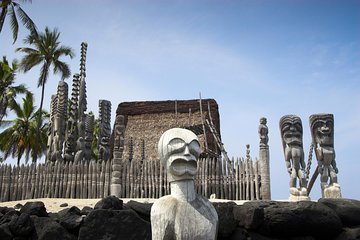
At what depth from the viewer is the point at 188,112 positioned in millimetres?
28703

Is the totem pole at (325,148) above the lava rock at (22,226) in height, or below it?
above

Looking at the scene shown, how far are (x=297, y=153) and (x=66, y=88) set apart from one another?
1175cm

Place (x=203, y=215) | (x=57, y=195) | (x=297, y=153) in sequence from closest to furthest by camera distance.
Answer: (x=203, y=215) → (x=297, y=153) → (x=57, y=195)

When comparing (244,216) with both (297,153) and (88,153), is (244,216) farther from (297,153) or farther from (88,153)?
(88,153)

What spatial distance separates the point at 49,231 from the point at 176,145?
15.8ft

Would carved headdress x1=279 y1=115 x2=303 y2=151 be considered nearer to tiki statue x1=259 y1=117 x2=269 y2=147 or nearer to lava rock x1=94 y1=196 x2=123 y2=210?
tiki statue x1=259 y1=117 x2=269 y2=147

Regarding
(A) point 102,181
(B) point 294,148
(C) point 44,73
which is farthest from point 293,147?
(C) point 44,73

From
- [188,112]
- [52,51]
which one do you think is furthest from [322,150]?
[52,51]

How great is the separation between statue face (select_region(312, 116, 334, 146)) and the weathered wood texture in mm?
6486

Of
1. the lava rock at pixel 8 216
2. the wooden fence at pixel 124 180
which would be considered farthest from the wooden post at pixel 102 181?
the lava rock at pixel 8 216

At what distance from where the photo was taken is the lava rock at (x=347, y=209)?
795cm

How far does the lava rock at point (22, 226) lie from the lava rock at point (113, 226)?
1312mm

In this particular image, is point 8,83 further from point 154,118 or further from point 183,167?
point 183,167

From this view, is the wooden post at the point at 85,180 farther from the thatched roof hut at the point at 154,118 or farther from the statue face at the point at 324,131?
the thatched roof hut at the point at 154,118
